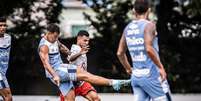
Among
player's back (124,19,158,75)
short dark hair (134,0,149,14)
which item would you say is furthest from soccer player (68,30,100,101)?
short dark hair (134,0,149,14)

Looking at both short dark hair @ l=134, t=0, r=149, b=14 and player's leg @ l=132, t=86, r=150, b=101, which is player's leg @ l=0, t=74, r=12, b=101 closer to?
player's leg @ l=132, t=86, r=150, b=101

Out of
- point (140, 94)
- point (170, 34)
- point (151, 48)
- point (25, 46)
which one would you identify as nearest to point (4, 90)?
point (140, 94)

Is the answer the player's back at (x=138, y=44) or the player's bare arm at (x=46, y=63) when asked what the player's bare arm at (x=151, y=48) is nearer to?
the player's back at (x=138, y=44)

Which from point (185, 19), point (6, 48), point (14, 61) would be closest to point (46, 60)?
point (6, 48)

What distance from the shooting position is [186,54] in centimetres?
2483

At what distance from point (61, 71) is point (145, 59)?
132 inches

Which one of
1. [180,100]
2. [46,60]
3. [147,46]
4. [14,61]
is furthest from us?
[14,61]

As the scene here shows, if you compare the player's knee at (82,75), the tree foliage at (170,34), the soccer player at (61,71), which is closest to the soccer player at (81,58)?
the soccer player at (61,71)

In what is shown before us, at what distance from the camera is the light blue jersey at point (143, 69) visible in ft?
27.5

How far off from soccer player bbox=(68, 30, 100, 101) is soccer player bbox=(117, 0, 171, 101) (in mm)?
2919

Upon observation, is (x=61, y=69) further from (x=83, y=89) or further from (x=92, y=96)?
(x=92, y=96)

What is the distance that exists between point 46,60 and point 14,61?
1216 cm

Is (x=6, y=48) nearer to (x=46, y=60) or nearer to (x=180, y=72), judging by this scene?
(x=46, y=60)

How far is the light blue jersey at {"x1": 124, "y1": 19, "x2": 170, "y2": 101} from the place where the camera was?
8391 millimetres
